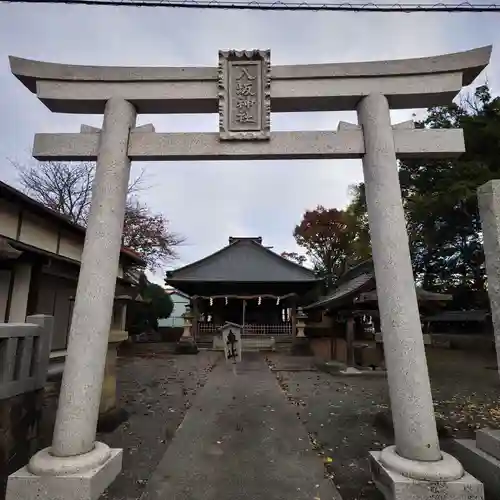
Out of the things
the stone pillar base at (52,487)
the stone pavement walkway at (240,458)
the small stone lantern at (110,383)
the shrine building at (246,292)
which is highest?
the shrine building at (246,292)

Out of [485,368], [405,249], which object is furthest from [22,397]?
[485,368]

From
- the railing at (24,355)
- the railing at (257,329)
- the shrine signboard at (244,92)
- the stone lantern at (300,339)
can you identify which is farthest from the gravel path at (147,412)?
the railing at (257,329)

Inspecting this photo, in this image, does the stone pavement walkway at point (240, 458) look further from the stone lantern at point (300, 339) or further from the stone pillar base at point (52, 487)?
the stone lantern at point (300, 339)

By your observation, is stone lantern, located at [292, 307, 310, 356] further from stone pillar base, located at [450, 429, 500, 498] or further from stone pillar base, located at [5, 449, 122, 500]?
stone pillar base, located at [5, 449, 122, 500]

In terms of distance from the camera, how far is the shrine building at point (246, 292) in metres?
22.2

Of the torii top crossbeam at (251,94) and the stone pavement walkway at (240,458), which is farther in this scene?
the torii top crossbeam at (251,94)

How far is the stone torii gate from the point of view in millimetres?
3504

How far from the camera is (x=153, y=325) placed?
24.2 metres

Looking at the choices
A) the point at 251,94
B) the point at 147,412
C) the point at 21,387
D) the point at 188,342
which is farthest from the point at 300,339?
the point at 251,94

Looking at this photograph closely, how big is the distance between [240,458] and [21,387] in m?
2.74

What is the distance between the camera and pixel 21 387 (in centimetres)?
401

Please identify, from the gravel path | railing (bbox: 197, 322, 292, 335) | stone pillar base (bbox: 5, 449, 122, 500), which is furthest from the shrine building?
stone pillar base (bbox: 5, 449, 122, 500)

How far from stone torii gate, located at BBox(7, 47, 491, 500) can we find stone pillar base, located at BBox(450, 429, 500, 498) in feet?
1.92

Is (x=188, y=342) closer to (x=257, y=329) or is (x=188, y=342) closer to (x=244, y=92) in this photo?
(x=257, y=329)
